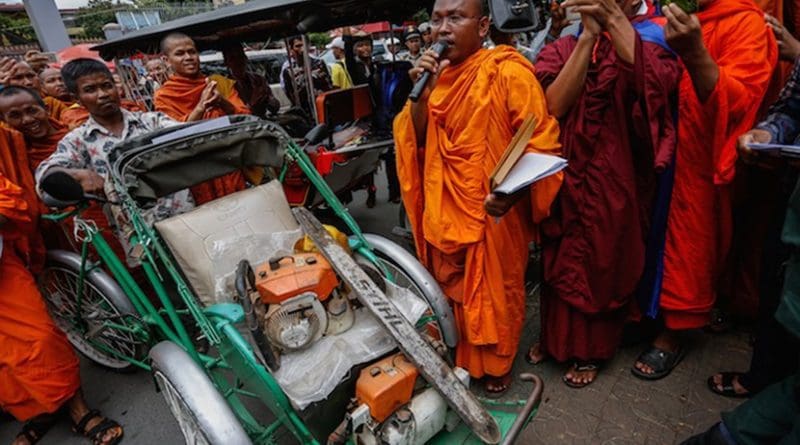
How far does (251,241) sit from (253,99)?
4.39 metres

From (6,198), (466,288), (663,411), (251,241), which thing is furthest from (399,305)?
(6,198)

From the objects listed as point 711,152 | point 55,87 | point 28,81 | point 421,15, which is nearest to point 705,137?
point 711,152

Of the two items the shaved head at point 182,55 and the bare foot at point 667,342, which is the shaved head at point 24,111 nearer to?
the shaved head at point 182,55

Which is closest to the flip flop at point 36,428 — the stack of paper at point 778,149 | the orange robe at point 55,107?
the orange robe at point 55,107

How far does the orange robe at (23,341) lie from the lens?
2.17m

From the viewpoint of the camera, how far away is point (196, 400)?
1539 mm

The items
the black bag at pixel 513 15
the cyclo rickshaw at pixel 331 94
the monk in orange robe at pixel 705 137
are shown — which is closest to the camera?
the monk in orange robe at pixel 705 137

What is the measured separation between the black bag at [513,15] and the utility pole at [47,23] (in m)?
12.8

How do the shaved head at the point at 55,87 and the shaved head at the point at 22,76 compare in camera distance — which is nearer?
the shaved head at the point at 22,76

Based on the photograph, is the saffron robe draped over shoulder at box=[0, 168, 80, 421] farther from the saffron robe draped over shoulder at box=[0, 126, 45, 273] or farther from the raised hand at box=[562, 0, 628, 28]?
the raised hand at box=[562, 0, 628, 28]

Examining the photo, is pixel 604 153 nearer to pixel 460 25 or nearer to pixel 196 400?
pixel 460 25

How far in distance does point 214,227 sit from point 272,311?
0.64 metres

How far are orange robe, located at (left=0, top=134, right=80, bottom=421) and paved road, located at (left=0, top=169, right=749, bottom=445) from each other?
0.38m

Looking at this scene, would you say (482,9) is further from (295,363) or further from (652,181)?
(295,363)
